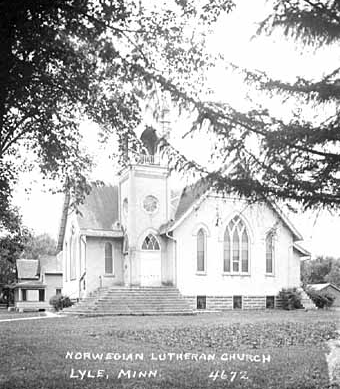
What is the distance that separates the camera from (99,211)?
97.2ft

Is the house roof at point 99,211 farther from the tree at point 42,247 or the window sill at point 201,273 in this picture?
the tree at point 42,247

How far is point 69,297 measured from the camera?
101ft

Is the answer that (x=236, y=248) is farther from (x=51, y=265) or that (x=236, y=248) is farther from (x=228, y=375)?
(x=51, y=265)

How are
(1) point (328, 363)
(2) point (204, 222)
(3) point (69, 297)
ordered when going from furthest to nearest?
(3) point (69, 297) < (2) point (204, 222) < (1) point (328, 363)

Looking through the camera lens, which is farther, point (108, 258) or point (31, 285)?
point (31, 285)

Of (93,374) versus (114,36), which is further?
(93,374)

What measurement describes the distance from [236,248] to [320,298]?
18.3 feet

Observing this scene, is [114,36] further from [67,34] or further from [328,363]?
[328,363]

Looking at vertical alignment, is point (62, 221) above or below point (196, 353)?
above

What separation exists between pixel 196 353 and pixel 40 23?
632 centimetres

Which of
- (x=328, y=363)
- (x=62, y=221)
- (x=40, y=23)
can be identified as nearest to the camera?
(x=40, y=23)

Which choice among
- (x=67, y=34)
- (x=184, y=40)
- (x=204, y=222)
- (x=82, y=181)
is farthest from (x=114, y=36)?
(x=204, y=222)

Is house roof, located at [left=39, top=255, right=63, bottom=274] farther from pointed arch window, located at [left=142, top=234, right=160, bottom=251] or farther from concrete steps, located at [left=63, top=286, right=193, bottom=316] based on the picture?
concrete steps, located at [left=63, top=286, right=193, bottom=316]

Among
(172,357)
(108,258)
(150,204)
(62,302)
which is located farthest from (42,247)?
(172,357)
